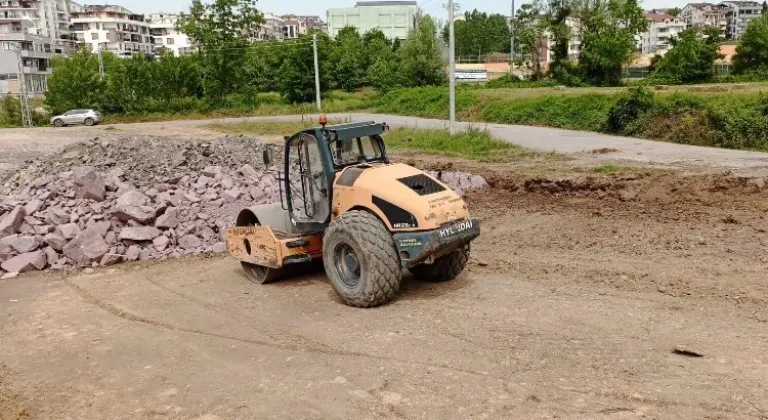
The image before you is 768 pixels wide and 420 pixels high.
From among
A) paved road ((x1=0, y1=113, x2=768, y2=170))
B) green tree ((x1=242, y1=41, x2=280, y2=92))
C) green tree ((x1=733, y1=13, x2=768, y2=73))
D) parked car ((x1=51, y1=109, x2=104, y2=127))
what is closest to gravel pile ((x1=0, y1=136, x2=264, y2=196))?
paved road ((x1=0, y1=113, x2=768, y2=170))

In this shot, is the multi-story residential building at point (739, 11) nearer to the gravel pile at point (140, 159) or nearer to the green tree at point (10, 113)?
the green tree at point (10, 113)

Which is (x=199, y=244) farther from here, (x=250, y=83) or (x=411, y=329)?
(x=250, y=83)

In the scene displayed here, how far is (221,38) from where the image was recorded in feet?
194

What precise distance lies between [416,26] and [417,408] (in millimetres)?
57867

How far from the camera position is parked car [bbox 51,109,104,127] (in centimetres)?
4972

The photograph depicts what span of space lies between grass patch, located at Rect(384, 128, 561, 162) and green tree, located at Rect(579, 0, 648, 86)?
30359mm

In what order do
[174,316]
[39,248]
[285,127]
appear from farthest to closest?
[285,127] → [39,248] → [174,316]

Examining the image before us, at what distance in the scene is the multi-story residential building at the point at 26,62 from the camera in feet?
211

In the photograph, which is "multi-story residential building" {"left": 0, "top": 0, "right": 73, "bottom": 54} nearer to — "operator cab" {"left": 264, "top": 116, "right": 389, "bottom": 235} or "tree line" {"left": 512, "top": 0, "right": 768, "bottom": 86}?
"tree line" {"left": 512, "top": 0, "right": 768, "bottom": 86}

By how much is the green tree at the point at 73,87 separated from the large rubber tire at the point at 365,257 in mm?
52529

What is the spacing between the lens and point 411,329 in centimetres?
750

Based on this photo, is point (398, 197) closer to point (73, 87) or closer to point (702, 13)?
point (73, 87)

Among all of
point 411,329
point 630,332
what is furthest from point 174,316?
point 630,332

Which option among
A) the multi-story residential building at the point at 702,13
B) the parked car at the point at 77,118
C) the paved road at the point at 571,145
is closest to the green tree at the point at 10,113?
the parked car at the point at 77,118
